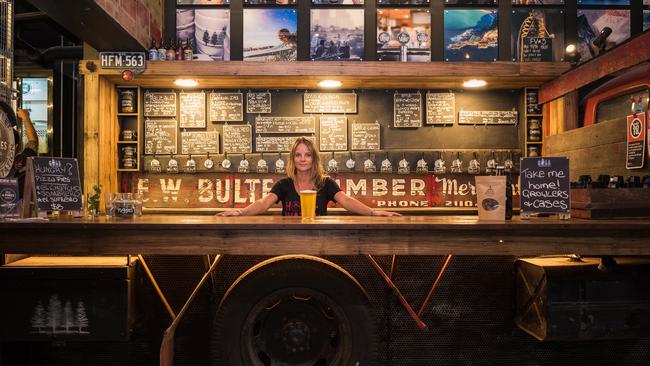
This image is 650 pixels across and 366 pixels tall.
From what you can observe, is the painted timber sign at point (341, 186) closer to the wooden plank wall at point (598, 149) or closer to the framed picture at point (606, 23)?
the wooden plank wall at point (598, 149)

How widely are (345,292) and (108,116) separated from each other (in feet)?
13.9

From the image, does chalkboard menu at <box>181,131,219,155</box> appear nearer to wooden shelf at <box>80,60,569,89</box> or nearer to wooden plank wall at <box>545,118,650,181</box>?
wooden shelf at <box>80,60,569,89</box>

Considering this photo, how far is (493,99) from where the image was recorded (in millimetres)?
5973

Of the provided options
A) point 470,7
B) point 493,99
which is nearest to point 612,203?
point 493,99

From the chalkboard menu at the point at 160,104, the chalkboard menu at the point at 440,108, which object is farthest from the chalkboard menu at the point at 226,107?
the chalkboard menu at the point at 440,108

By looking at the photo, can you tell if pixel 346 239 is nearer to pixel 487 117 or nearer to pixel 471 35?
pixel 487 117

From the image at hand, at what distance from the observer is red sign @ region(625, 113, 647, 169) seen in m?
3.62

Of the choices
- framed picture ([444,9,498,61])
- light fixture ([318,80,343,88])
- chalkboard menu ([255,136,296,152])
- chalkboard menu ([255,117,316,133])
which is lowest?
chalkboard menu ([255,136,296,152])

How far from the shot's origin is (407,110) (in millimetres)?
5945

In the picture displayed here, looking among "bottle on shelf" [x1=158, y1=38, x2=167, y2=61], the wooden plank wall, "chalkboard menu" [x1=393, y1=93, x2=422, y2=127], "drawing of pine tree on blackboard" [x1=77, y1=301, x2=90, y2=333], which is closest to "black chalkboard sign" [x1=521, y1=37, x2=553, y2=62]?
the wooden plank wall

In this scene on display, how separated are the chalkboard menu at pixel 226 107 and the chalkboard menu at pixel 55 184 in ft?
9.81

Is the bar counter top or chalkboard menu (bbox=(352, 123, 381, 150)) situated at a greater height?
chalkboard menu (bbox=(352, 123, 381, 150))

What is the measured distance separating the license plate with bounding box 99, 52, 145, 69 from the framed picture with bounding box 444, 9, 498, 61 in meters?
3.48

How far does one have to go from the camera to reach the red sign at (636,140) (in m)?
3.62
